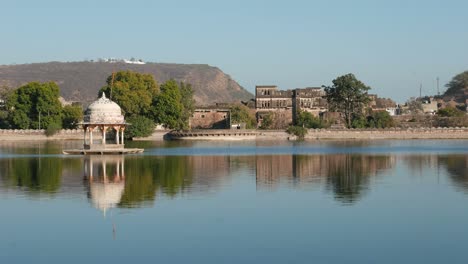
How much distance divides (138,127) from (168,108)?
716cm

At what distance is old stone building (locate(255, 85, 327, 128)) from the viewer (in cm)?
12950

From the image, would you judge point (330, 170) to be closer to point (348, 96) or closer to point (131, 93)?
point (131, 93)

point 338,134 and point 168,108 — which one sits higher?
point 168,108

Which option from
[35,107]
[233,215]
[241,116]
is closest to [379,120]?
[241,116]

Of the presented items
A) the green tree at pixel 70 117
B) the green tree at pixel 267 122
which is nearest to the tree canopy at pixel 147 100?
the green tree at pixel 70 117

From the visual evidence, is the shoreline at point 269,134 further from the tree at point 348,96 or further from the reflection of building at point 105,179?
the reflection of building at point 105,179

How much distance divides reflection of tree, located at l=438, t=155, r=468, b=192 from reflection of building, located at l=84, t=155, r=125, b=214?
1325cm

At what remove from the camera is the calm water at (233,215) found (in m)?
21.7

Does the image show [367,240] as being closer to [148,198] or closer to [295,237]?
[295,237]

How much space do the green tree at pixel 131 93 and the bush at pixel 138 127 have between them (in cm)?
248

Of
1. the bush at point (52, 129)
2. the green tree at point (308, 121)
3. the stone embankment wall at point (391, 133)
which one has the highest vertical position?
the green tree at point (308, 121)

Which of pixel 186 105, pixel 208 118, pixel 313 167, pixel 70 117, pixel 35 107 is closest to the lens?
pixel 313 167

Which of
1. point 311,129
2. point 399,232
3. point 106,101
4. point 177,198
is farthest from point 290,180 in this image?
point 311,129

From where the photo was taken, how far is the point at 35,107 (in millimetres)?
107438
